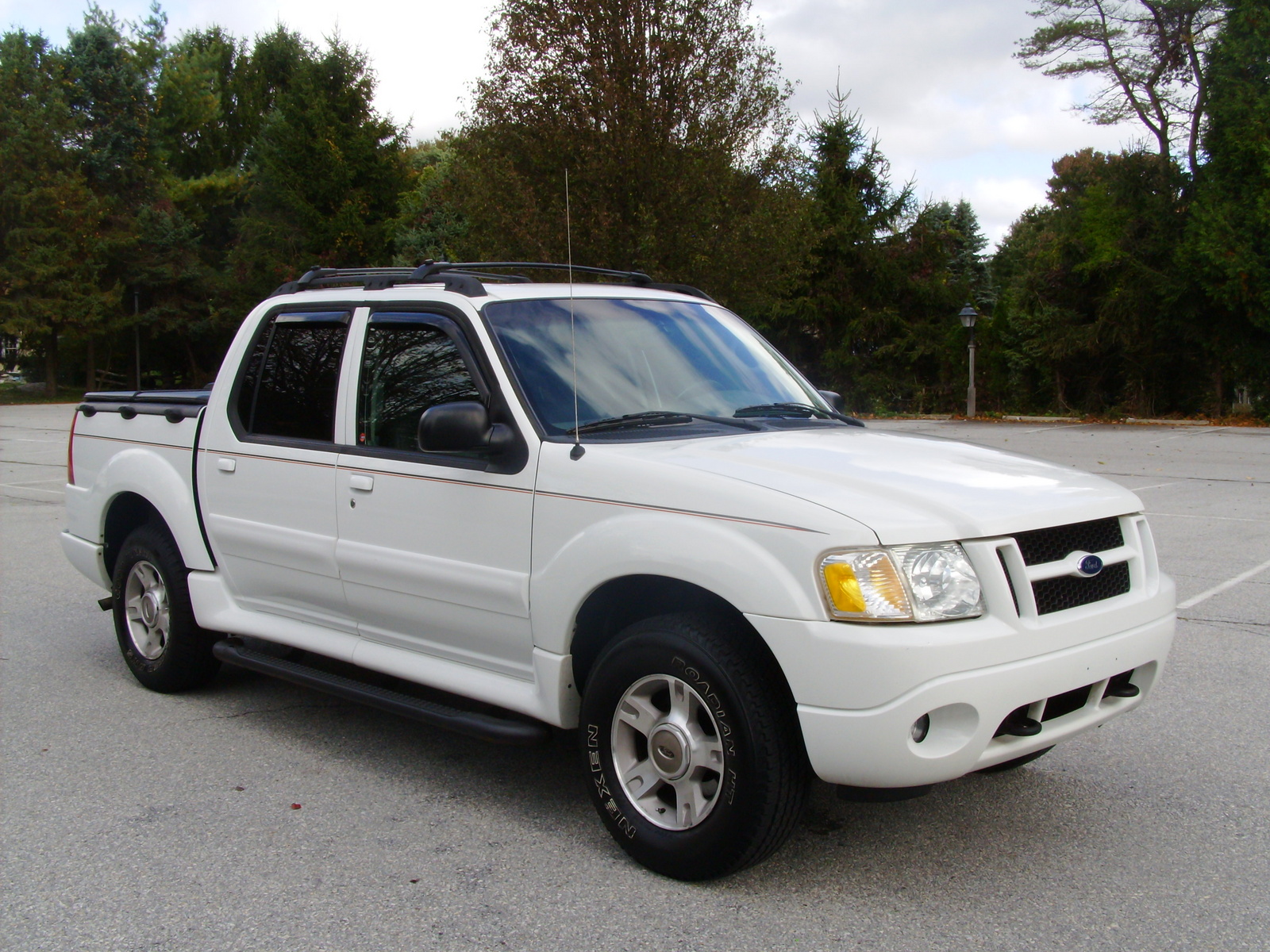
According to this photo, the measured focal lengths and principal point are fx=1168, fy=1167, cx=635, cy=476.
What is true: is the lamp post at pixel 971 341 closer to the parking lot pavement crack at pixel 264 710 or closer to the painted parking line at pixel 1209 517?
the painted parking line at pixel 1209 517

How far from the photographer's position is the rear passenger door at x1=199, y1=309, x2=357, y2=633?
189 inches

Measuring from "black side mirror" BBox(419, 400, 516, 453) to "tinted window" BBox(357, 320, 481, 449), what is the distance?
1.27 ft

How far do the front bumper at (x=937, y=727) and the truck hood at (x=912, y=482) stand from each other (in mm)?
406

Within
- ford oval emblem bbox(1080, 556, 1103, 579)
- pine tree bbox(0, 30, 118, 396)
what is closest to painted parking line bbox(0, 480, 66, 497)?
ford oval emblem bbox(1080, 556, 1103, 579)

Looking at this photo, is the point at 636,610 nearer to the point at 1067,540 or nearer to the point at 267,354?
the point at 1067,540

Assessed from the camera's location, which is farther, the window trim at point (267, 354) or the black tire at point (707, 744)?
the window trim at point (267, 354)

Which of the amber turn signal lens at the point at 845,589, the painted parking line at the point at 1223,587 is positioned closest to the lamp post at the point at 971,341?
the painted parking line at the point at 1223,587

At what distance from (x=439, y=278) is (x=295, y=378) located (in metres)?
0.91

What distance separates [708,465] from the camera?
3.63 metres

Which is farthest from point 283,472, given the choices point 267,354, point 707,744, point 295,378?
point 707,744

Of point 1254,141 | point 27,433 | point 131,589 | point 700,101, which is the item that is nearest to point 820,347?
point 1254,141

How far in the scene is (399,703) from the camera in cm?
436

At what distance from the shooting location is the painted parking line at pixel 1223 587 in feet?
25.2

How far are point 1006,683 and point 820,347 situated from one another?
34.9 metres
